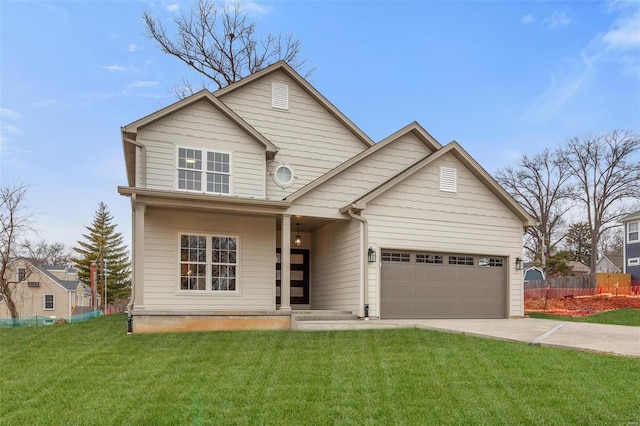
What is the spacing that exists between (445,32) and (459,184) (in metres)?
6.85

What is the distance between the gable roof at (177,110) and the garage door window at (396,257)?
4023 millimetres

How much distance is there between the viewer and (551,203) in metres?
36.2

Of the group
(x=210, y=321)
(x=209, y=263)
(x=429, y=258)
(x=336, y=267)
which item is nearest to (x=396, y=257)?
(x=429, y=258)

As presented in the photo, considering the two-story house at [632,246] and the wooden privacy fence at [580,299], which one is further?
the two-story house at [632,246]

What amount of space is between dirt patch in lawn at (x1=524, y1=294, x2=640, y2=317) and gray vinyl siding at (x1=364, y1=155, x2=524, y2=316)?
767 centimetres

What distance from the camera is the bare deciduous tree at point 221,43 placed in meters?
22.9

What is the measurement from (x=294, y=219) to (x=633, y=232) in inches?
1000

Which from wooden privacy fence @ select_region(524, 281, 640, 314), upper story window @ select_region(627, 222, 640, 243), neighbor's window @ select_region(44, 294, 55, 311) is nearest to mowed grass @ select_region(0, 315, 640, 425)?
→ wooden privacy fence @ select_region(524, 281, 640, 314)

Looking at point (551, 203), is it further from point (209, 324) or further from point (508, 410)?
point (508, 410)

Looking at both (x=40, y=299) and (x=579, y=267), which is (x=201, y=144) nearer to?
(x=40, y=299)

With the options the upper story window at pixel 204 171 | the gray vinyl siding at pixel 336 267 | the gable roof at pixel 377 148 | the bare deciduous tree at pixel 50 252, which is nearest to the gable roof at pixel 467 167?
the gray vinyl siding at pixel 336 267

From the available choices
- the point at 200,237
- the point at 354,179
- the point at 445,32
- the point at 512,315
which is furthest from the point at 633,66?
the point at 200,237

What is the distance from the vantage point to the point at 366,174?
45.5ft

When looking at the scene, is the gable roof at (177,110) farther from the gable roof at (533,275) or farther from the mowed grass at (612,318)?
the gable roof at (533,275)
